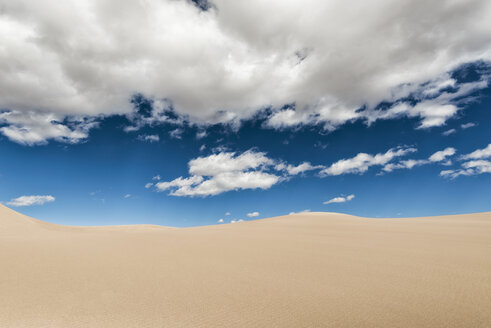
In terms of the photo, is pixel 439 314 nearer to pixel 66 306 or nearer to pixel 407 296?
pixel 407 296

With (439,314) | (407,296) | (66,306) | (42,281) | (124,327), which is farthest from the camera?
(42,281)

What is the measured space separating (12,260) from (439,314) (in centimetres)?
1021

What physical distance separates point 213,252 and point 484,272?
737cm

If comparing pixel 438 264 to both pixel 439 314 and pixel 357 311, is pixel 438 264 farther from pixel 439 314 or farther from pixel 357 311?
pixel 357 311

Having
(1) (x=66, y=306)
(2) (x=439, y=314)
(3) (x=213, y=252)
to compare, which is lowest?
(2) (x=439, y=314)

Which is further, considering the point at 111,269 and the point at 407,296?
the point at 111,269

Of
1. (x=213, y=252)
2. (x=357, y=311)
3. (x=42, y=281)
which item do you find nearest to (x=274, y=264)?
(x=213, y=252)

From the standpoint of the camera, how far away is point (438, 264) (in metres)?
6.83

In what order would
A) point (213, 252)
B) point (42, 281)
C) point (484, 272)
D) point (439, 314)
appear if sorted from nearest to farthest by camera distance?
point (439, 314) → point (42, 281) → point (484, 272) → point (213, 252)

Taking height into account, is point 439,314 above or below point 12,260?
below

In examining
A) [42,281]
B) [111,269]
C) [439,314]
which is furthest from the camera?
[111,269]

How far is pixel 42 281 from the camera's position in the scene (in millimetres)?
5508

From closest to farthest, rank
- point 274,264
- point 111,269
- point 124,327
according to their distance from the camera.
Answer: point 124,327 < point 111,269 < point 274,264

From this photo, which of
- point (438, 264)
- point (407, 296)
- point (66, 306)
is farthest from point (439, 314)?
point (66, 306)
